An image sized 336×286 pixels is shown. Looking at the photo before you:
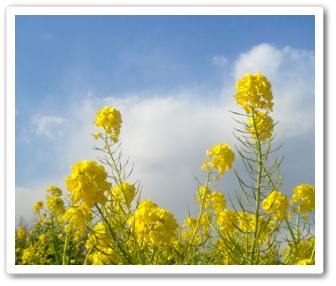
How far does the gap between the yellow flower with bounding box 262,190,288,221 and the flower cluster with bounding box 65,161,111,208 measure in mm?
764

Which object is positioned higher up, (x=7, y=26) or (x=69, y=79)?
(x=7, y=26)

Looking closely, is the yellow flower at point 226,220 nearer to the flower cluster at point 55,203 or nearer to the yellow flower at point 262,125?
the yellow flower at point 262,125

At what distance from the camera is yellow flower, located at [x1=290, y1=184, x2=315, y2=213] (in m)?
2.47

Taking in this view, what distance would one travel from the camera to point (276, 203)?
2238 mm

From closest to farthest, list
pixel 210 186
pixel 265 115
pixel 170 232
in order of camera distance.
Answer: pixel 170 232
pixel 265 115
pixel 210 186

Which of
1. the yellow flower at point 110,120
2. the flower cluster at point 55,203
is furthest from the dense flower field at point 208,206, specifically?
the flower cluster at point 55,203

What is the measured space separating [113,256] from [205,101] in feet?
2.79

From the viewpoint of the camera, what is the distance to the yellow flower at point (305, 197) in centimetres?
247

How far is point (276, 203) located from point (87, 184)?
88 centimetres

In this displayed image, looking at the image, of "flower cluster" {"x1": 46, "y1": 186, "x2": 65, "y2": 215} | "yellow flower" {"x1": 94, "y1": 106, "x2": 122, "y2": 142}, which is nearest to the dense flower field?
"yellow flower" {"x1": 94, "y1": 106, "x2": 122, "y2": 142}

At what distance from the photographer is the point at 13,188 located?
7.87ft

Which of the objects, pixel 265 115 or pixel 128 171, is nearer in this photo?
pixel 265 115
